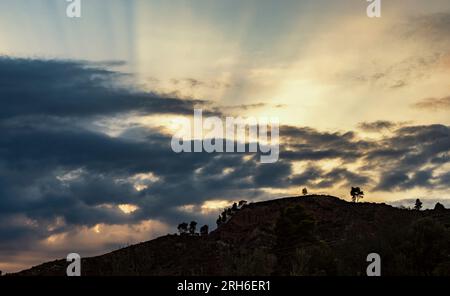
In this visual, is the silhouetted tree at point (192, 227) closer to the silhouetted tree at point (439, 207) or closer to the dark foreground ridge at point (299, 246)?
the dark foreground ridge at point (299, 246)

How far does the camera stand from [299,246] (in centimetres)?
6381

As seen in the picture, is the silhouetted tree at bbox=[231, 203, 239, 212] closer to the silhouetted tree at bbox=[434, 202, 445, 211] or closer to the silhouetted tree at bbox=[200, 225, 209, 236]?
the silhouetted tree at bbox=[200, 225, 209, 236]

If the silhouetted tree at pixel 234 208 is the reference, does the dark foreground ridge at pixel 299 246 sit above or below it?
below

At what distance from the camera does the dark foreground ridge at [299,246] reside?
37.1 m

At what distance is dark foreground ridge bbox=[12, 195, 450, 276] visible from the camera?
122 feet

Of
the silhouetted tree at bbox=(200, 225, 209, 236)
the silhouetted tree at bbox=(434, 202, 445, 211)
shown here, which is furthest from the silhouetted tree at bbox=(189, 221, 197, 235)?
the silhouetted tree at bbox=(434, 202, 445, 211)

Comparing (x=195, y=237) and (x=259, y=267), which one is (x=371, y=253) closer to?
(x=259, y=267)

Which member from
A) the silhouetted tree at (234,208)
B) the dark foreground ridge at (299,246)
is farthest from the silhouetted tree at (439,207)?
the silhouetted tree at (234,208)

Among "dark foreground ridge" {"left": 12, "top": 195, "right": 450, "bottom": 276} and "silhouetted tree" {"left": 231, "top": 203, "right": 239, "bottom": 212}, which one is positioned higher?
"silhouetted tree" {"left": 231, "top": 203, "right": 239, "bottom": 212}

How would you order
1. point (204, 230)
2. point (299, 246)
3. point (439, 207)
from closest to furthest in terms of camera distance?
point (299, 246), point (439, 207), point (204, 230)

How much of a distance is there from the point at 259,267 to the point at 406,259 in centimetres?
884

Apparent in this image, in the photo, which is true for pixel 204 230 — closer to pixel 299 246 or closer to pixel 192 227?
pixel 192 227

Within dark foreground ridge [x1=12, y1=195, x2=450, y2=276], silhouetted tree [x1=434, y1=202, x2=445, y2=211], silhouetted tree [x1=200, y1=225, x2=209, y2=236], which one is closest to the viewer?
dark foreground ridge [x1=12, y1=195, x2=450, y2=276]

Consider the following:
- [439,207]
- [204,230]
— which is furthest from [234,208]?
[439,207]
